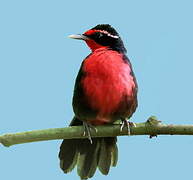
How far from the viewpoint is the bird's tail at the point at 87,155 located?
15.4 feet

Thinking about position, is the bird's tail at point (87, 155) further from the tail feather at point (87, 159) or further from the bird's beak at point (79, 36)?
the bird's beak at point (79, 36)

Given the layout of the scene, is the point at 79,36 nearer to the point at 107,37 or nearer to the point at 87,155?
the point at 107,37

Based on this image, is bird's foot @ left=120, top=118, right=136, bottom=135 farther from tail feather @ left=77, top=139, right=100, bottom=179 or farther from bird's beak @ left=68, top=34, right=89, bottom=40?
bird's beak @ left=68, top=34, right=89, bottom=40

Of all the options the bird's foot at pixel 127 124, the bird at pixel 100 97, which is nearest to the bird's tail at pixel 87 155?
the bird at pixel 100 97

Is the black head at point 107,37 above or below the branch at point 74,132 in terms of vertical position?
above

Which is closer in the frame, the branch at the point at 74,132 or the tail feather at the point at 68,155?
the branch at the point at 74,132

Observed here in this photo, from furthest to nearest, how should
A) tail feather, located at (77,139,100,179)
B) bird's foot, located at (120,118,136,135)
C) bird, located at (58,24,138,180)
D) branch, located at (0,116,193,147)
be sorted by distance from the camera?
tail feather, located at (77,139,100,179) → bird, located at (58,24,138,180) → bird's foot, located at (120,118,136,135) → branch, located at (0,116,193,147)

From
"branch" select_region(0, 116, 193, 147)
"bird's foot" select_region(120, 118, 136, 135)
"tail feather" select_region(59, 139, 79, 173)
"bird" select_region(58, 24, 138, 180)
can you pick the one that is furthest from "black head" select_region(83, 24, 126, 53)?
"tail feather" select_region(59, 139, 79, 173)

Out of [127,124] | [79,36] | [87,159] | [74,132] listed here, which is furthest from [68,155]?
[79,36]

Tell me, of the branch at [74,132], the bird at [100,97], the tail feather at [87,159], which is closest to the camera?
the branch at [74,132]

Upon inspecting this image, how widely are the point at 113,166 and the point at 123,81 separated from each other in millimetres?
1020

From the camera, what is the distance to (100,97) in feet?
14.3

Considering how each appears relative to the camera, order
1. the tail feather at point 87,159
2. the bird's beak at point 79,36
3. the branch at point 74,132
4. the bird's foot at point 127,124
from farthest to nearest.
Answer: the tail feather at point 87,159 < the bird's beak at point 79,36 < the bird's foot at point 127,124 < the branch at point 74,132

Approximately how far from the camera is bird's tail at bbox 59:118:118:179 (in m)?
4.68
